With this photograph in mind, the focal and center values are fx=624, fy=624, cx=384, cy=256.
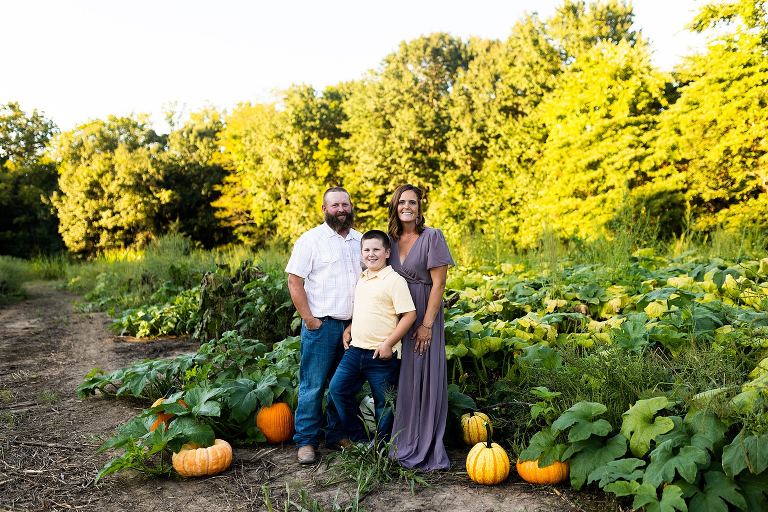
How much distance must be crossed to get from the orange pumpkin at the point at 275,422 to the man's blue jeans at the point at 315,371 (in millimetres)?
221

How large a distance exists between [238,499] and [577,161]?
12.2 meters

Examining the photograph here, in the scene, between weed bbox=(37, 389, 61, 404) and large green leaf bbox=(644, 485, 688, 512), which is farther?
weed bbox=(37, 389, 61, 404)

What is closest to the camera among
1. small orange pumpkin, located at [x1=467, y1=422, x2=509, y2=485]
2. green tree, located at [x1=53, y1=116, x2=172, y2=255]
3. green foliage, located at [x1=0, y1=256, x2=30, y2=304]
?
small orange pumpkin, located at [x1=467, y1=422, x2=509, y2=485]

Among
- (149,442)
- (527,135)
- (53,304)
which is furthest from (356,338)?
(527,135)

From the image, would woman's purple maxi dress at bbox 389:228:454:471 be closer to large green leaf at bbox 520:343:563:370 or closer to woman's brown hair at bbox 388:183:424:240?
woman's brown hair at bbox 388:183:424:240

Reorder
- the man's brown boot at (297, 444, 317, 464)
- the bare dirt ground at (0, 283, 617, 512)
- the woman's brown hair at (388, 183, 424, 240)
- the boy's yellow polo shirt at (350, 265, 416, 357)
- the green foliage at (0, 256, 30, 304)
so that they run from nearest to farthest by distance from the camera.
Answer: the bare dirt ground at (0, 283, 617, 512)
the boy's yellow polo shirt at (350, 265, 416, 357)
the woman's brown hair at (388, 183, 424, 240)
the man's brown boot at (297, 444, 317, 464)
the green foliage at (0, 256, 30, 304)

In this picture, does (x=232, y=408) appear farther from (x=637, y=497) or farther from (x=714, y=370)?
(x=714, y=370)

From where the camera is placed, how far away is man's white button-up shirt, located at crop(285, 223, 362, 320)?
146 inches

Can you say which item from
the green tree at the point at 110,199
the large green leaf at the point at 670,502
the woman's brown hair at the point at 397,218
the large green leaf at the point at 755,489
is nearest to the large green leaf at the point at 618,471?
the large green leaf at the point at 670,502

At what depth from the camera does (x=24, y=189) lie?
25.7m

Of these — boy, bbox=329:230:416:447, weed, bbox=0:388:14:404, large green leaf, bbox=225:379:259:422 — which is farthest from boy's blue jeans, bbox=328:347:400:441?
weed, bbox=0:388:14:404

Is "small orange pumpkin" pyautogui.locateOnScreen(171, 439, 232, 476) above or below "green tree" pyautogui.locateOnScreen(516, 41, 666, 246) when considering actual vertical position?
below

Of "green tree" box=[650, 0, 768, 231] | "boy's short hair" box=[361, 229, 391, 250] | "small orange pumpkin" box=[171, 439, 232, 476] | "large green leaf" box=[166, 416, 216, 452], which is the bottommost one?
"small orange pumpkin" box=[171, 439, 232, 476]

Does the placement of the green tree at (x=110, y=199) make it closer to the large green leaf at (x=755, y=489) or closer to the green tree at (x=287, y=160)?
the green tree at (x=287, y=160)
